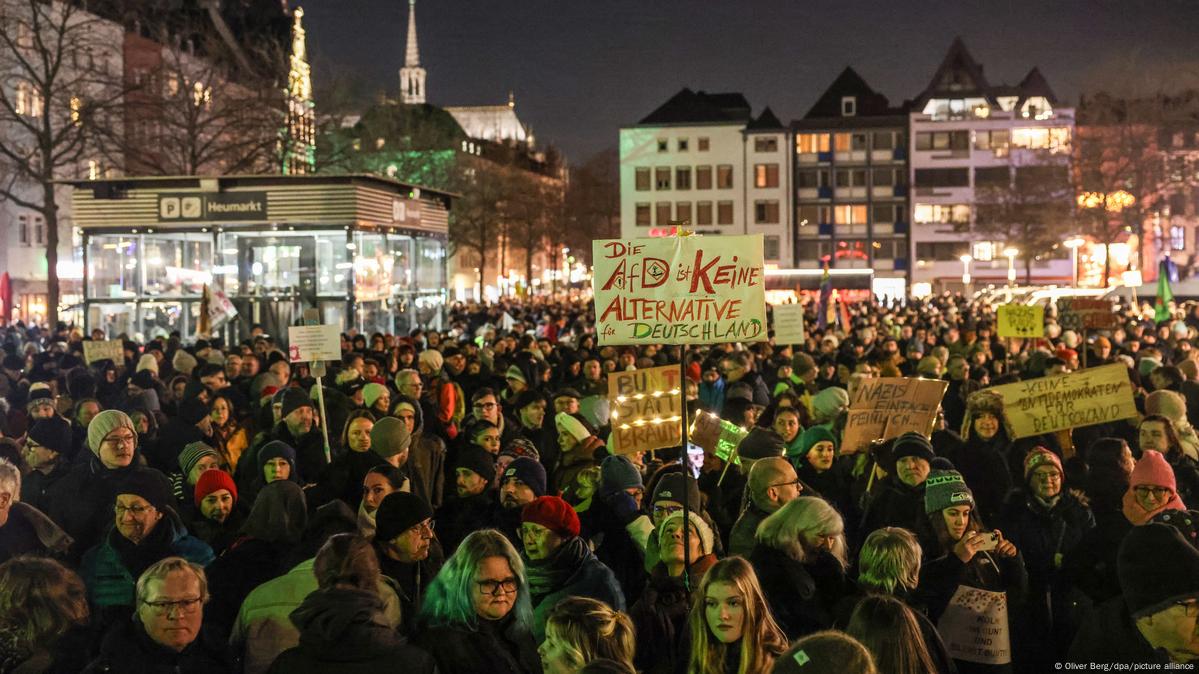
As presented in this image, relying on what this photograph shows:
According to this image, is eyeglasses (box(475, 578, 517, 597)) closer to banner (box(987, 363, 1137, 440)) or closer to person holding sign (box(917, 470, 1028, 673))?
person holding sign (box(917, 470, 1028, 673))

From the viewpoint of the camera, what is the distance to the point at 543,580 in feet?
18.2

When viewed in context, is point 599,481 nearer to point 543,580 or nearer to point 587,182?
point 543,580

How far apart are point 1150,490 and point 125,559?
460 cm

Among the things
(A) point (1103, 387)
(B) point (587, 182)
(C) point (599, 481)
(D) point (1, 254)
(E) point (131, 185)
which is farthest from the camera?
(B) point (587, 182)

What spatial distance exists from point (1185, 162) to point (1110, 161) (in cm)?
425

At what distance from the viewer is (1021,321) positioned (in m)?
18.1

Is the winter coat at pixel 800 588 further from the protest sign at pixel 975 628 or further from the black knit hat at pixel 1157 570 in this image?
the black knit hat at pixel 1157 570

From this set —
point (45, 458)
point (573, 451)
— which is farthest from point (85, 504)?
point (573, 451)

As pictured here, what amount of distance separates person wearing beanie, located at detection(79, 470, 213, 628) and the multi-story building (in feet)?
262

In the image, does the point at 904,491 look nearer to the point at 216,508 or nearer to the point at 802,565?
the point at 802,565

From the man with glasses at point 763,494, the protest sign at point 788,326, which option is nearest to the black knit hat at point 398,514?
the man with glasses at point 763,494

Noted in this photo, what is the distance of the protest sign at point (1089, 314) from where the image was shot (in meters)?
16.9

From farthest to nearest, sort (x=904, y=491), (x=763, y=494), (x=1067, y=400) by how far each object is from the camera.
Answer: (x=1067, y=400), (x=904, y=491), (x=763, y=494)

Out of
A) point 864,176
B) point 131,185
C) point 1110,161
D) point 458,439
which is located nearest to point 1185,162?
point 1110,161
